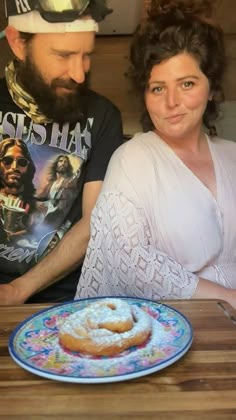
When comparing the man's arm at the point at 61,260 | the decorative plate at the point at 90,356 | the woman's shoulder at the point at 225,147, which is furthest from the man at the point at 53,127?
the decorative plate at the point at 90,356

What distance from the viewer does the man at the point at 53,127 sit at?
1431 millimetres

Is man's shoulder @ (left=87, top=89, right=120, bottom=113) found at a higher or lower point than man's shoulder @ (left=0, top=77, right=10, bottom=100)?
lower

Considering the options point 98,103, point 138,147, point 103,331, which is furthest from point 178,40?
point 103,331

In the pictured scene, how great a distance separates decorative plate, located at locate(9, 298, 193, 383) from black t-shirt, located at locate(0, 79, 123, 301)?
0.61 m

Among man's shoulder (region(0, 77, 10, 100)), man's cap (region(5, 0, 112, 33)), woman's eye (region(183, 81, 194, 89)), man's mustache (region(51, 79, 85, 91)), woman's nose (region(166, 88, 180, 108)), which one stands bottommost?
man's shoulder (region(0, 77, 10, 100))

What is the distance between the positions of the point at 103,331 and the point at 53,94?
2.71 ft

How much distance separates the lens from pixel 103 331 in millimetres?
774

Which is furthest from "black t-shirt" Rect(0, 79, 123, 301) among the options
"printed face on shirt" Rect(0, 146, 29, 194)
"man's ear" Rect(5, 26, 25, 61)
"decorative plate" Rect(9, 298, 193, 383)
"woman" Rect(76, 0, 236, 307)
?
"decorative plate" Rect(9, 298, 193, 383)

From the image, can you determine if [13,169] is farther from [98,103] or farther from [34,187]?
[98,103]

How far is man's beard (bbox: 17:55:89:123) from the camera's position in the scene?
1469mm

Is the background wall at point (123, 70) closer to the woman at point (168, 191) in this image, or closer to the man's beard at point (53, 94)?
the man's beard at point (53, 94)

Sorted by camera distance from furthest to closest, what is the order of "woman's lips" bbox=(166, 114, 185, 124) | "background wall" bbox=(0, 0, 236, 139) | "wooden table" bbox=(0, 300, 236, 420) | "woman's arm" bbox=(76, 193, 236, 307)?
"background wall" bbox=(0, 0, 236, 139), "woman's lips" bbox=(166, 114, 185, 124), "woman's arm" bbox=(76, 193, 236, 307), "wooden table" bbox=(0, 300, 236, 420)

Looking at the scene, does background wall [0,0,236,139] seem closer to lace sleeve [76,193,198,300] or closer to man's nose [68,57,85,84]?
man's nose [68,57,85,84]

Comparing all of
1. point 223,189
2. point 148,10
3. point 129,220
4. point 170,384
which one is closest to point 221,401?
point 170,384
